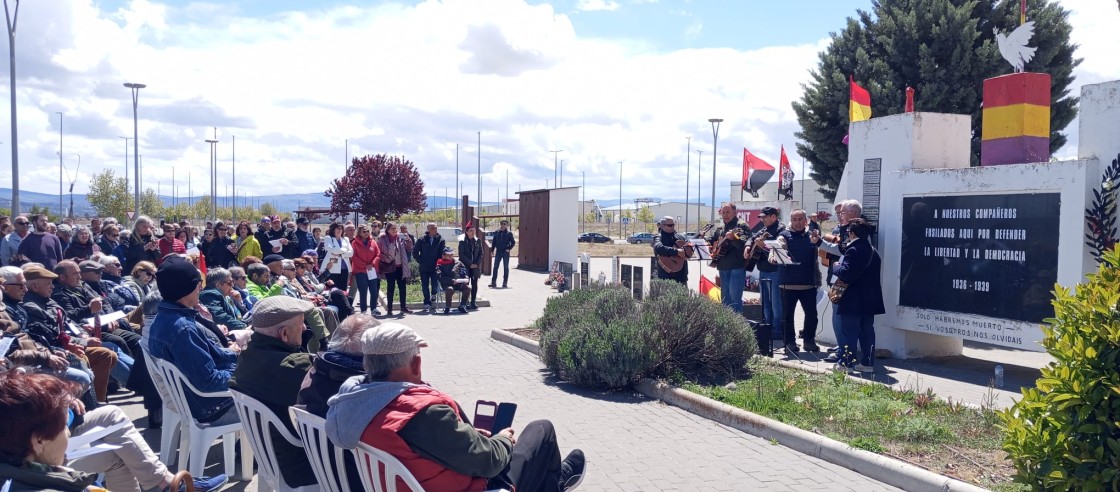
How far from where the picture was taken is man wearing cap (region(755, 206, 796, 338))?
34.0ft

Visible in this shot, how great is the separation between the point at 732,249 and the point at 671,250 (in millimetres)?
971

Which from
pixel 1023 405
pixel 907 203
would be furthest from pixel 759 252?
pixel 1023 405

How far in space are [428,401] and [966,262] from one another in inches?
296

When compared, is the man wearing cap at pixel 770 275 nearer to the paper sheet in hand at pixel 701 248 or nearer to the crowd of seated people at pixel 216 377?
the paper sheet in hand at pixel 701 248

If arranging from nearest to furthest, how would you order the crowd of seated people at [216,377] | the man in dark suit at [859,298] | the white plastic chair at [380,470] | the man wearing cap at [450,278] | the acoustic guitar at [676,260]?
the crowd of seated people at [216,377]
the white plastic chair at [380,470]
the man in dark suit at [859,298]
the acoustic guitar at [676,260]
the man wearing cap at [450,278]

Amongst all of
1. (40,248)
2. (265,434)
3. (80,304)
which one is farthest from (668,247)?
(40,248)

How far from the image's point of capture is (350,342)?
4086 mm

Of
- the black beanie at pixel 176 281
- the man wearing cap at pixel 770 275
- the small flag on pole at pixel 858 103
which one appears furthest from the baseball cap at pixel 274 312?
the small flag on pole at pixel 858 103

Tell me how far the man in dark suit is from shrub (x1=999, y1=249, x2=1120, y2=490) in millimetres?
5130

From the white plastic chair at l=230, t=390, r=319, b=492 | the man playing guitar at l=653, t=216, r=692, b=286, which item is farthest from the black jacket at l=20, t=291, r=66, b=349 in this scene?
the man playing guitar at l=653, t=216, r=692, b=286

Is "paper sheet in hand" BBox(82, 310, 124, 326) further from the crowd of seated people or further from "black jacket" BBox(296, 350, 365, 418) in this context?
"black jacket" BBox(296, 350, 365, 418)

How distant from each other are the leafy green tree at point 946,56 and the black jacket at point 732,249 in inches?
447

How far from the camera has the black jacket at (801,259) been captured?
32.9ft

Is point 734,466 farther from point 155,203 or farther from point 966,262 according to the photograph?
point 155,203
